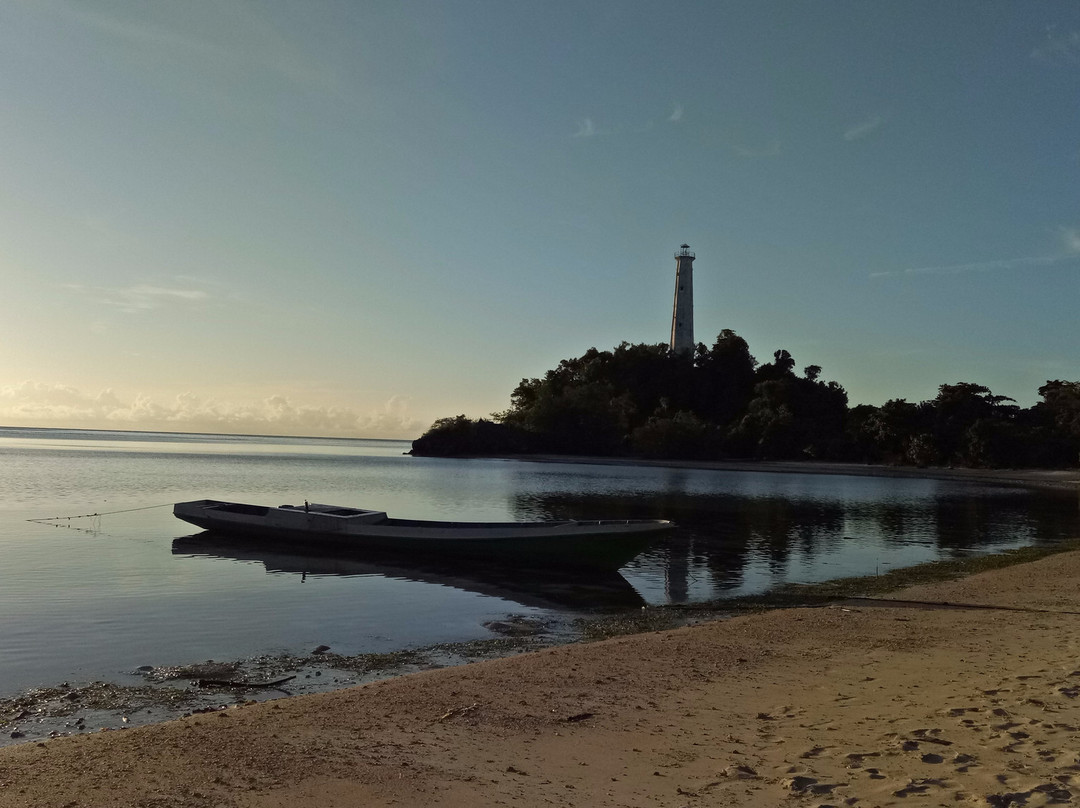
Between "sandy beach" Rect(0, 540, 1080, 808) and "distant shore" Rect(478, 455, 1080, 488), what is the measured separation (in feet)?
233

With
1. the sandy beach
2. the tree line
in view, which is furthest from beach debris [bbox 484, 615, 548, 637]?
the tree line

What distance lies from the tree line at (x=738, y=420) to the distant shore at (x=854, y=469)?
283cm

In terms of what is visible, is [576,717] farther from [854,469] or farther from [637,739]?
[854,469]

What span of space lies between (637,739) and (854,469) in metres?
89.8

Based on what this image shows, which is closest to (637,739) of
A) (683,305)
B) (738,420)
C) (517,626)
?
(517,626)

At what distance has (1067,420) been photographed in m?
85.7

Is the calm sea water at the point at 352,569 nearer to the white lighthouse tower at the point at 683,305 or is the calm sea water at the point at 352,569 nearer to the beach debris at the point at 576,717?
the beach debris at the point at 576,717

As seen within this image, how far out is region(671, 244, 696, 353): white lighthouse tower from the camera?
120812 millimetres

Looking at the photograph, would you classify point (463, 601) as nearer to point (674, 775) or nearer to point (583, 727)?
point (583, 727)

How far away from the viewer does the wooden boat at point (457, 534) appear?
72.2 feet

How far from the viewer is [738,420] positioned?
369 ft

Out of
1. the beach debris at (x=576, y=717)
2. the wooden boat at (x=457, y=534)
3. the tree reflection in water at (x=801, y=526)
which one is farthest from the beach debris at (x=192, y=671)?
the wooden boat at (x=457, y=534)

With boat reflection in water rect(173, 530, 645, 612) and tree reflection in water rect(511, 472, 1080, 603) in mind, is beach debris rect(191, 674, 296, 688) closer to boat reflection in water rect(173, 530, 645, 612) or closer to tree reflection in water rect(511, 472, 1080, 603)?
boat reflection in water rect(173, 530, 645, 612)

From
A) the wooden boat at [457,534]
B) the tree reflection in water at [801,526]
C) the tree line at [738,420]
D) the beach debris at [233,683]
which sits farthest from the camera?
the tree line at [738,420]
